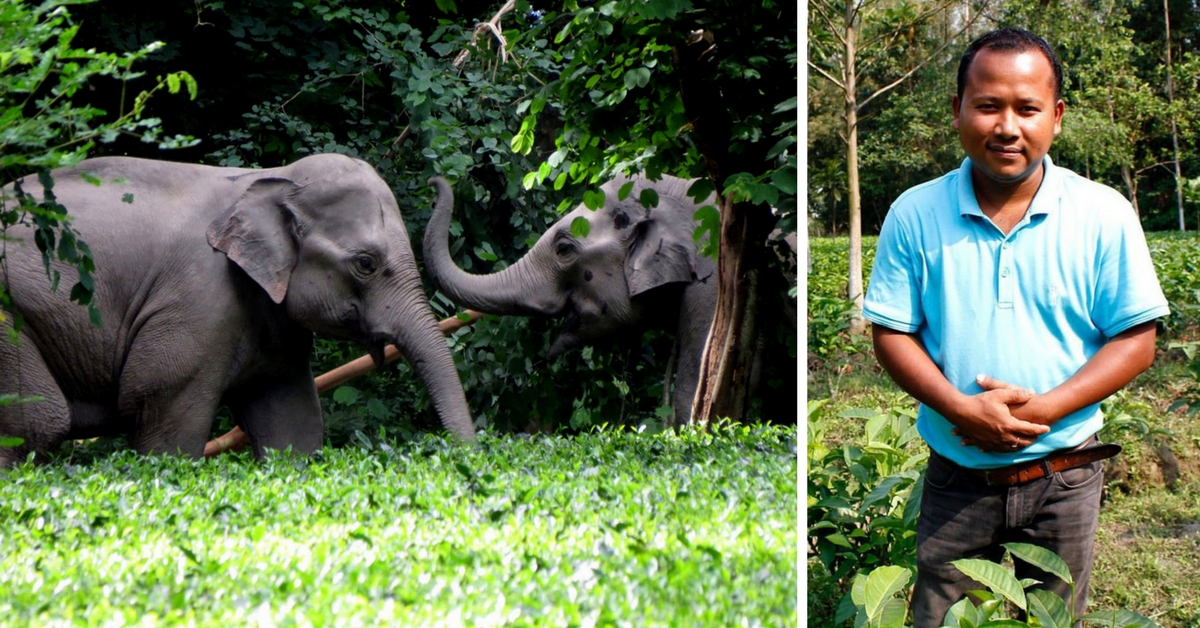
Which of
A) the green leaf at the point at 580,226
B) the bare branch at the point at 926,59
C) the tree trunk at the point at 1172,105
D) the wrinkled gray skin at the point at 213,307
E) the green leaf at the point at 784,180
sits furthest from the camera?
the green leaf at the point at 580,226

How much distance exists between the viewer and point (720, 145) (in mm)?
2740

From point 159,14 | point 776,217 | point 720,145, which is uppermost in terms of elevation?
point 159,14

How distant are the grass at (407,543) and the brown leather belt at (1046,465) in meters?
0.43

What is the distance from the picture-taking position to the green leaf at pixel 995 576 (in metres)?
1.37

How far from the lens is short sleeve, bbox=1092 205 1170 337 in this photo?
1.28 meters

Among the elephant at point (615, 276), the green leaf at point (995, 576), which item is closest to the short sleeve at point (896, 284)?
the green leaf at point (995, 576)

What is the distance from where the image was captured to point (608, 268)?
3629 mm

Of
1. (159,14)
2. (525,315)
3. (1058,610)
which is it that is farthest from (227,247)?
(1058,610)

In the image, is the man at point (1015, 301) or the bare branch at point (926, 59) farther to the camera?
the bare branch at point (926, 59)

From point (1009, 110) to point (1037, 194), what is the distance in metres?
0.10

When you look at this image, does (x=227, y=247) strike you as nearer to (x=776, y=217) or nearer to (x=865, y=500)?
(x=776, y=217)

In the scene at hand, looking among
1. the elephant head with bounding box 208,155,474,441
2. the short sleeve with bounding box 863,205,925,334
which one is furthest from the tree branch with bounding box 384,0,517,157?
the short sleeve with bounding box 863,205,925,334

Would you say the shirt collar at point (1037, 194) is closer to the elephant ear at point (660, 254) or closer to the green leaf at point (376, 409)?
the green leaf at point (376, 409)

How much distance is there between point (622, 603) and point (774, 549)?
0.32 meters
